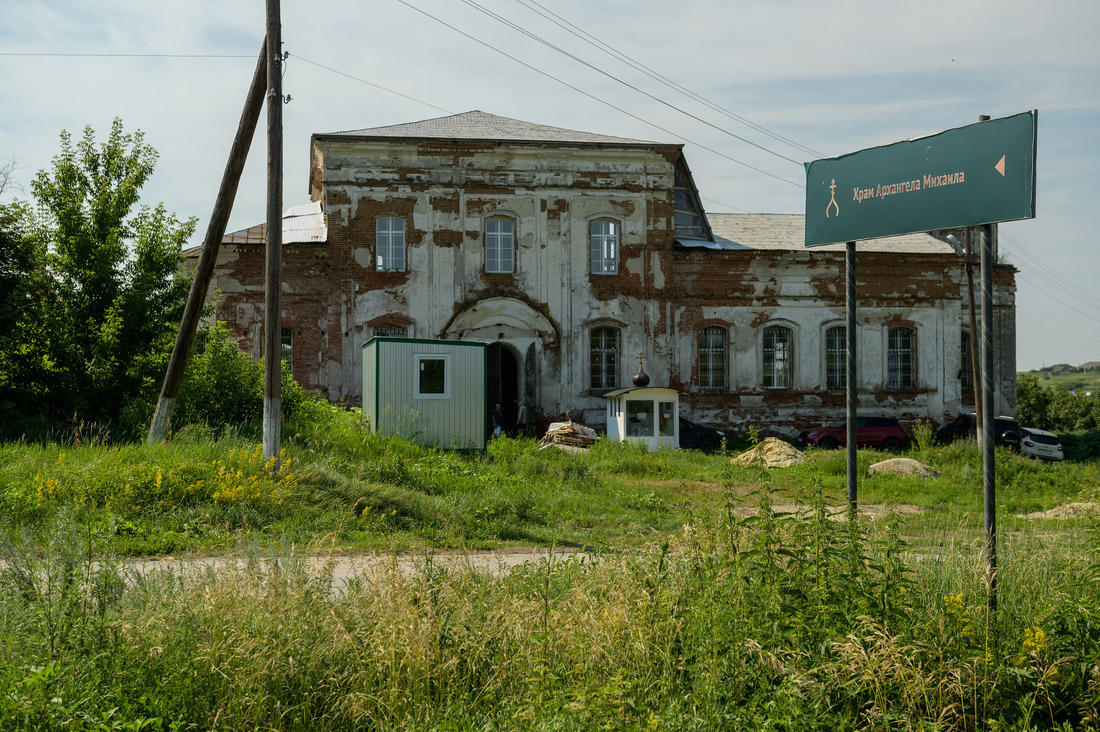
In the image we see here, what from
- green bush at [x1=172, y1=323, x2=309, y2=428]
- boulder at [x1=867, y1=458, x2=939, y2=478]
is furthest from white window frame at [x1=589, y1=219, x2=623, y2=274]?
green bush at [x1=172, y1=323, x2=309, y2=428]

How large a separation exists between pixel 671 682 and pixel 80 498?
7226 millimetres

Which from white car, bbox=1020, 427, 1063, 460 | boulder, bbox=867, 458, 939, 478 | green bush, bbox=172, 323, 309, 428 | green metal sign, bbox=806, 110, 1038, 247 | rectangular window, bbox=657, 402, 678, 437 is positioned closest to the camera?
green metal sign, bbox=806, 110, 1038, 247

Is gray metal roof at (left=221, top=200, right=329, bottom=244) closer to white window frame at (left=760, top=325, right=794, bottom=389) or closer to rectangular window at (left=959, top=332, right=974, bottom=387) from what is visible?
white window frame at (left=760, top=325, right=794, bottom=389)

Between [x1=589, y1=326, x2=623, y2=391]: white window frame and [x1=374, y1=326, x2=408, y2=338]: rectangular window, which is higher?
[x1=374, y1=326, x2=408, y2=338]: rectangular window

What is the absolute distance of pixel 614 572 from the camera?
5.32m

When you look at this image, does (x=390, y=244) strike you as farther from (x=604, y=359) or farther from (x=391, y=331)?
(x=604, y=359)

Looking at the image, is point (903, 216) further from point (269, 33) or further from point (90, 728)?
point (269, 33)

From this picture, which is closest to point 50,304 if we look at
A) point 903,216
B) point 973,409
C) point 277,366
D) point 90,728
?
point 277,366

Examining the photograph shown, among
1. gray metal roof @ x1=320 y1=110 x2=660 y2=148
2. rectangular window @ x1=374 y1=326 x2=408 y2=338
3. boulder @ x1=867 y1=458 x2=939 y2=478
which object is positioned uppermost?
gray metal roof @ x1=320 y1=110 x2=660 y2=148

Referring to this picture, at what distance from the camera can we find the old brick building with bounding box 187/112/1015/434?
24.3m

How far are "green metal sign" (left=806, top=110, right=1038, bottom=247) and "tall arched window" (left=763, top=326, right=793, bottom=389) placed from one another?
67.9 feet

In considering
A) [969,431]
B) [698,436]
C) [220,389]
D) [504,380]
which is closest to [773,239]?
[698,436]

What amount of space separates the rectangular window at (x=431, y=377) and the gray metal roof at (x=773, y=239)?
11452 millimetres

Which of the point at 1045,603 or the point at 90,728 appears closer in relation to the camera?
the point at 90,728
